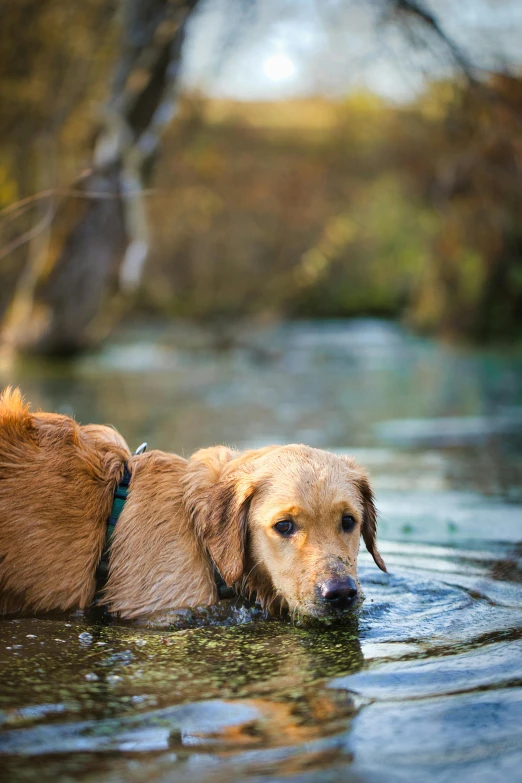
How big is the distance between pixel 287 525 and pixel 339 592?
48cm

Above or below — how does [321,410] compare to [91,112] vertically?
below

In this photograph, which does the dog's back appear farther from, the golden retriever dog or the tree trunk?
the tree trunk

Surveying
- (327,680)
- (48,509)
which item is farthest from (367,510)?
(48,509)

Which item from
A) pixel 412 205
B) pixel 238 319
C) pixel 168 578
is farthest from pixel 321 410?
pixel 412 205

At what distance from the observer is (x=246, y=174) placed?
35.3 metres

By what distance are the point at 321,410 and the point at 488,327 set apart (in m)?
16.3

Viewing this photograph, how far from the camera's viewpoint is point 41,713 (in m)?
3.28

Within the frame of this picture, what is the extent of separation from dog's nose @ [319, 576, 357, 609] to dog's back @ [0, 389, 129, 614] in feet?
3.73

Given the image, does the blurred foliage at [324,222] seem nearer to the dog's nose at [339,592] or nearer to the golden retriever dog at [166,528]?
the golden retriever dog at [166,528]

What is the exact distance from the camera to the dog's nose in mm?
4332

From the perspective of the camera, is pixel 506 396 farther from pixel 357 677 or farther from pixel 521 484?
pixel 357 677

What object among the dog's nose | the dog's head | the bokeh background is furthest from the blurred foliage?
the dog's nose

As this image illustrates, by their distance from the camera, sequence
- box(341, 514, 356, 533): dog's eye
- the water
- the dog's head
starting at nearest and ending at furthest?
the water < the dog's head < box(341, 514, 356, 533): dog's eye

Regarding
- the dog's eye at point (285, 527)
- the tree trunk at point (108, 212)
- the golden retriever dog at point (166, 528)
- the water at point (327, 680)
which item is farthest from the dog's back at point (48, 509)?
the tree trunk at point (108, 212)
